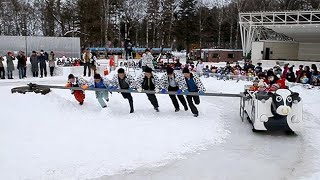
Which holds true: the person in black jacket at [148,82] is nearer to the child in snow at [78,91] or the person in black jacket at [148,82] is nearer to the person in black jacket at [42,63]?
the child in snow at [78,91]

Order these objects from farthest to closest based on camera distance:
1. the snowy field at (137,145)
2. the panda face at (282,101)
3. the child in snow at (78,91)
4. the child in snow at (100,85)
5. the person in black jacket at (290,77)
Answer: the person in black jacket at (290,77), the child in snow at (78,91), the child in snow at (100,85), the panda face at (282,101), the snowy field at (137,145)

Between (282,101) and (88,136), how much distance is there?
3691mm

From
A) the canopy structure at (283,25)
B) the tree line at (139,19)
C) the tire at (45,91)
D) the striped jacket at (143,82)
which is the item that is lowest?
the tire at (45,91)

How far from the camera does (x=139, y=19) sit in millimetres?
50188

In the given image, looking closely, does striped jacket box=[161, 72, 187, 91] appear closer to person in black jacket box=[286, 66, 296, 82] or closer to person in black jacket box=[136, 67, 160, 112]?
person in black jacket box=[136, 67, 160, 112]

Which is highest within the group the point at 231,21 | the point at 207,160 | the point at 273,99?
the point at 231,21

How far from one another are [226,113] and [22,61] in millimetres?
12115

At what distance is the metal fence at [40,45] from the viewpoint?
24516 mm

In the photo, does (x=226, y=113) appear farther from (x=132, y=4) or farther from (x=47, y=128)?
(x=132, y=4)

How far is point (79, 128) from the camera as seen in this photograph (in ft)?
23.3

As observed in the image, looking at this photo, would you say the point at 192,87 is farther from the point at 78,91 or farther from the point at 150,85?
the point at 78,91

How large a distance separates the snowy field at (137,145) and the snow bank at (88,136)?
1 cm

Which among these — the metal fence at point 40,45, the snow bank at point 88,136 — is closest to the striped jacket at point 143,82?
the snow bank at point 88,136

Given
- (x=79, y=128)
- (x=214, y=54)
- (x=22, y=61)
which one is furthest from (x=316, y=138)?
(x=214, y=54)
